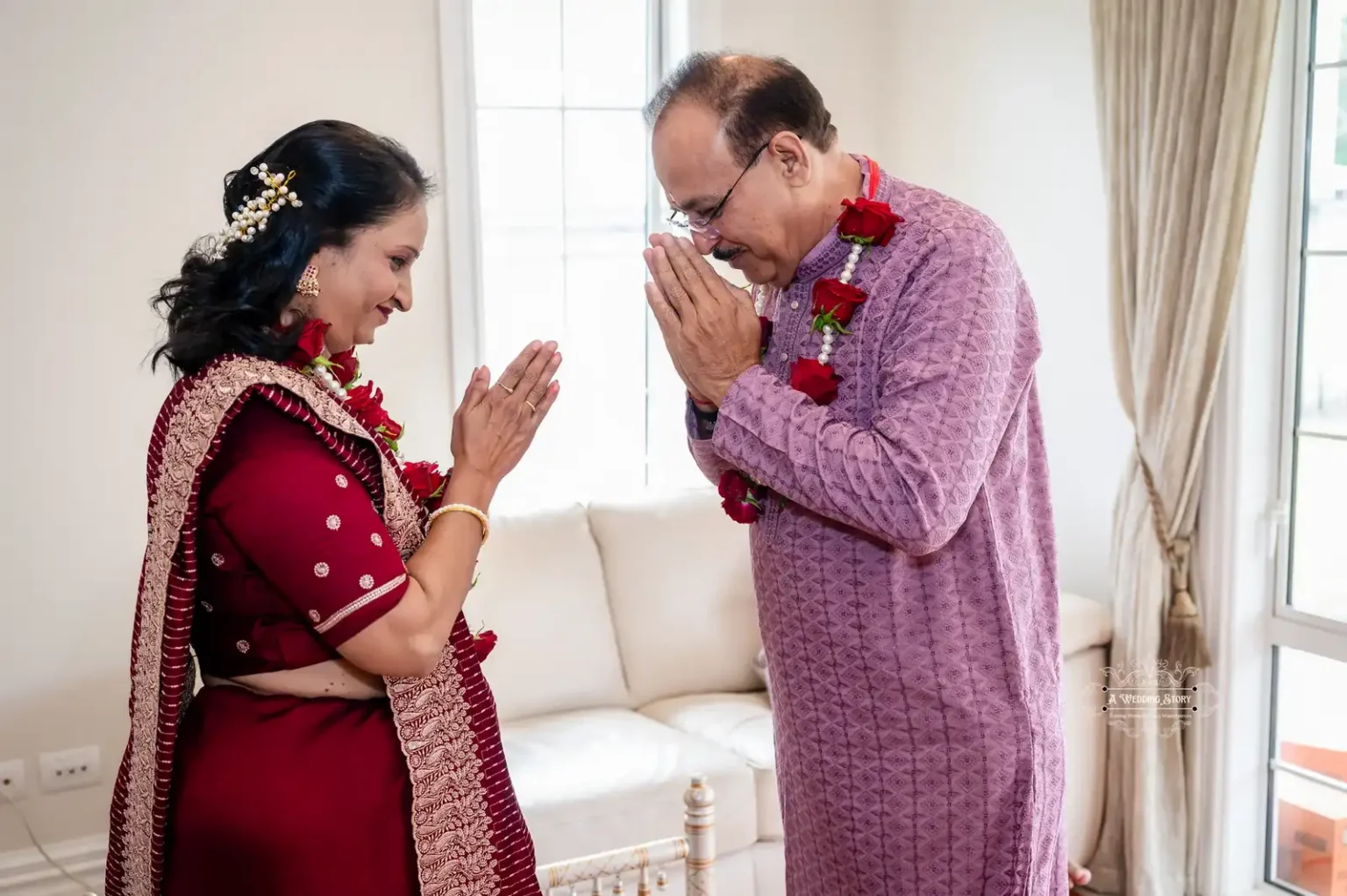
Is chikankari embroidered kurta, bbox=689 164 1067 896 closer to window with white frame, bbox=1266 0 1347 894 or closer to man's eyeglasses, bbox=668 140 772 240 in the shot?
man's eyeglasses, bbox=668 140 772 240

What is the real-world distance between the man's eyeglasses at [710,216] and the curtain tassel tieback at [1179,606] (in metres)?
1.88

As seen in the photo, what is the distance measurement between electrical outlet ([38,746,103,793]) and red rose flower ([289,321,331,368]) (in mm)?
2084

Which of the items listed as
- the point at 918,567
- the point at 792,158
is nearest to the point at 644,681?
the point at 918,567

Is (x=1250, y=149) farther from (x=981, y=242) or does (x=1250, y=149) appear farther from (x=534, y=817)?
(x=534, y=817)

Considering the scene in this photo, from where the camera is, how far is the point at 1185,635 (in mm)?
3061

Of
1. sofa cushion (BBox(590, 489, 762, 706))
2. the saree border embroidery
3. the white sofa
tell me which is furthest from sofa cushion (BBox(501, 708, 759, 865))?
the saree border embroidery

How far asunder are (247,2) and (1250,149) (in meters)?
2.40

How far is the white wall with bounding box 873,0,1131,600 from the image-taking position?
11.1 feet

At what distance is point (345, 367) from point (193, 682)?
1.41 ft

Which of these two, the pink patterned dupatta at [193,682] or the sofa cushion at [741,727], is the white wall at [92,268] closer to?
the sofa cushion at [741,727]

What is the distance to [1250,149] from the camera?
2.77 meters

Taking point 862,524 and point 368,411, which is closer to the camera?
point 862,524

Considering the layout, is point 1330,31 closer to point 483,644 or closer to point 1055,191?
point 1055,191

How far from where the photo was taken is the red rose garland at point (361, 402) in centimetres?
148
